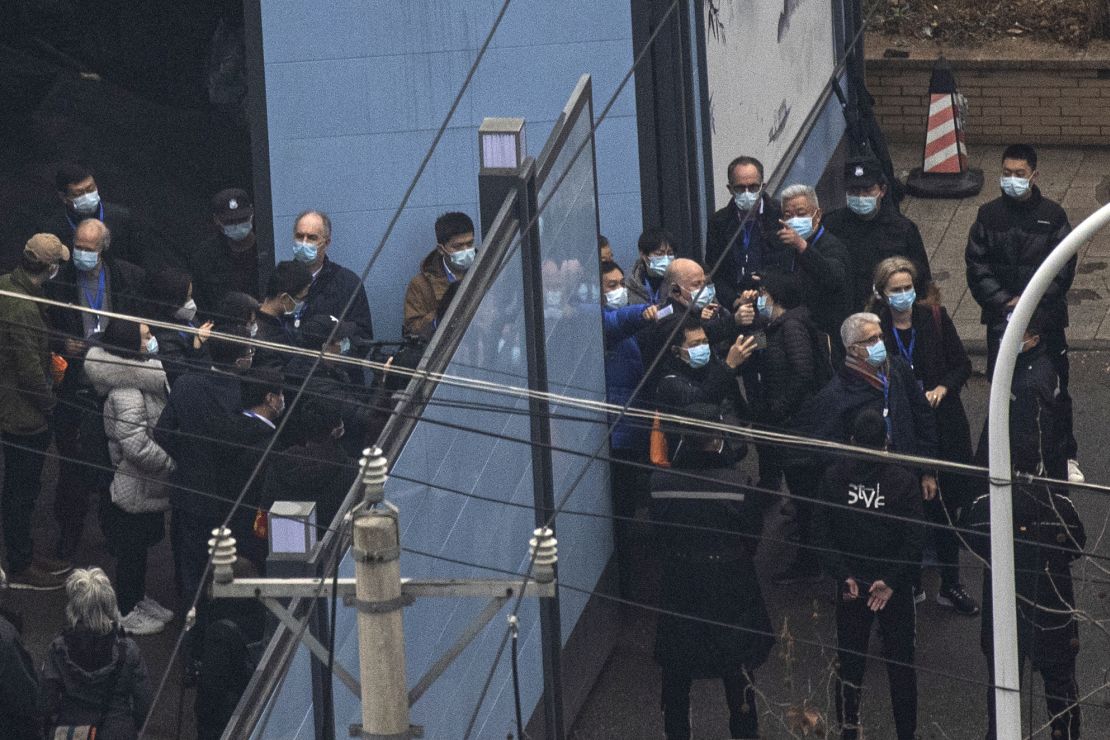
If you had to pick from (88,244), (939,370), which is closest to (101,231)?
(88,244)

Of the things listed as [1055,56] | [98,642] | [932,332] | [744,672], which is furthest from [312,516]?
[1055,56]

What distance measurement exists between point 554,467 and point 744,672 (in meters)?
1.50

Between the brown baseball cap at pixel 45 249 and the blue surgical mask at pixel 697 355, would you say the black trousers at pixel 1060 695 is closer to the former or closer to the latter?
the blue surgical mask at pixel 697 355

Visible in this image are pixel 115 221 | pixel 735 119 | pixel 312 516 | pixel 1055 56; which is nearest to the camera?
pixel 312 516

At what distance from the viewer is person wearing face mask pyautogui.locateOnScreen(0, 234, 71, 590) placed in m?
11.1

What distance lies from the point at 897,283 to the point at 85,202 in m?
4.34

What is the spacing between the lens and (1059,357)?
39.8ft

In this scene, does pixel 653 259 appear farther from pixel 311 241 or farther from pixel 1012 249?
pixel 1012 249

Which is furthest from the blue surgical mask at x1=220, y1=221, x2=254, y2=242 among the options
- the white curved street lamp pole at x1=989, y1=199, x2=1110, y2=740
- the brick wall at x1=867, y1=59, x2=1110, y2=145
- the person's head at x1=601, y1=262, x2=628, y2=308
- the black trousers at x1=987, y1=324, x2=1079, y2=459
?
the brick wall at x1=867, y1=59, x2=1110, y2=145

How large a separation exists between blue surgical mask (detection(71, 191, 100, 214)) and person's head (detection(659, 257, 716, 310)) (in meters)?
3.18

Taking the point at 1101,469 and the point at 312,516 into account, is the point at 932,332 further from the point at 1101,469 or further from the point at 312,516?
the point at 312,516

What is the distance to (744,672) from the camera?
9.51 meters

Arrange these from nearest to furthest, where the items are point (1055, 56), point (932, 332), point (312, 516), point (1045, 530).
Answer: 1. point (312, 516)
2. point (1045, 530)
3. point (932, 332)
4. point (1055, 56)

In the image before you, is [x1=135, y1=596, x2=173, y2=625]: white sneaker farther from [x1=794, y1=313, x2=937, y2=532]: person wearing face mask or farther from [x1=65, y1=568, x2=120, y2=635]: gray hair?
[x1=794, y1=313, x2=937, y2=532]: person wearing face mask
